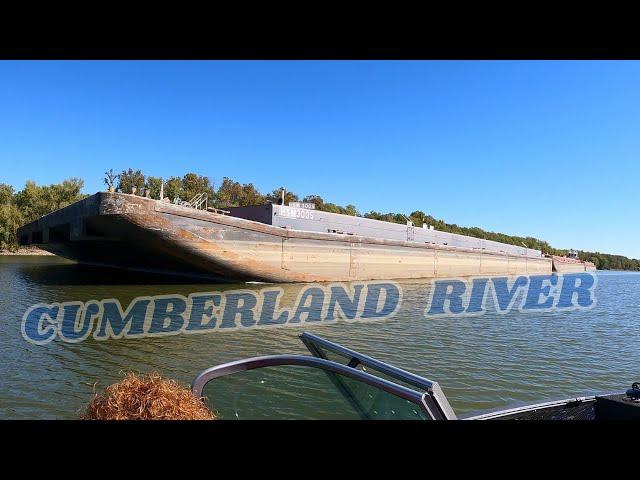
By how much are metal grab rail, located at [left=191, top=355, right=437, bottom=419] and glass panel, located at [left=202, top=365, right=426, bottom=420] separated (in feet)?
0.15

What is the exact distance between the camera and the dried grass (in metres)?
3.16

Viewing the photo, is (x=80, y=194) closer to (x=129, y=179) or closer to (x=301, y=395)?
(x=129, y=179)

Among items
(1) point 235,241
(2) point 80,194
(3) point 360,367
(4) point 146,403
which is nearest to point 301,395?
(3) point 360,367

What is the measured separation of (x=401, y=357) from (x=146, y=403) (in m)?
7.55

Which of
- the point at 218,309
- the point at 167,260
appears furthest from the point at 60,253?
the point at 218,309

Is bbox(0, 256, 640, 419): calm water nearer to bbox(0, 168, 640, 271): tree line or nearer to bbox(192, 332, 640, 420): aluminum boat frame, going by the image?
bbox(192, 332, 640, 420): aluminum boat frame

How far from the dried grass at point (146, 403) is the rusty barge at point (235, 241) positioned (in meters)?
20.5

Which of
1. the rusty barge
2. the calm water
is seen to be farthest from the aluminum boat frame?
the rusty barge

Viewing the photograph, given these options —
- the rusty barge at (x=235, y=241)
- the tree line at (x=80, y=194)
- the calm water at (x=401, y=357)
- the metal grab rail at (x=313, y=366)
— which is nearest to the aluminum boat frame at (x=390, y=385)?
the metal grab rail at (x=313, y=366)

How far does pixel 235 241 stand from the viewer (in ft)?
81.5

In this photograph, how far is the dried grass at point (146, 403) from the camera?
316 cm
